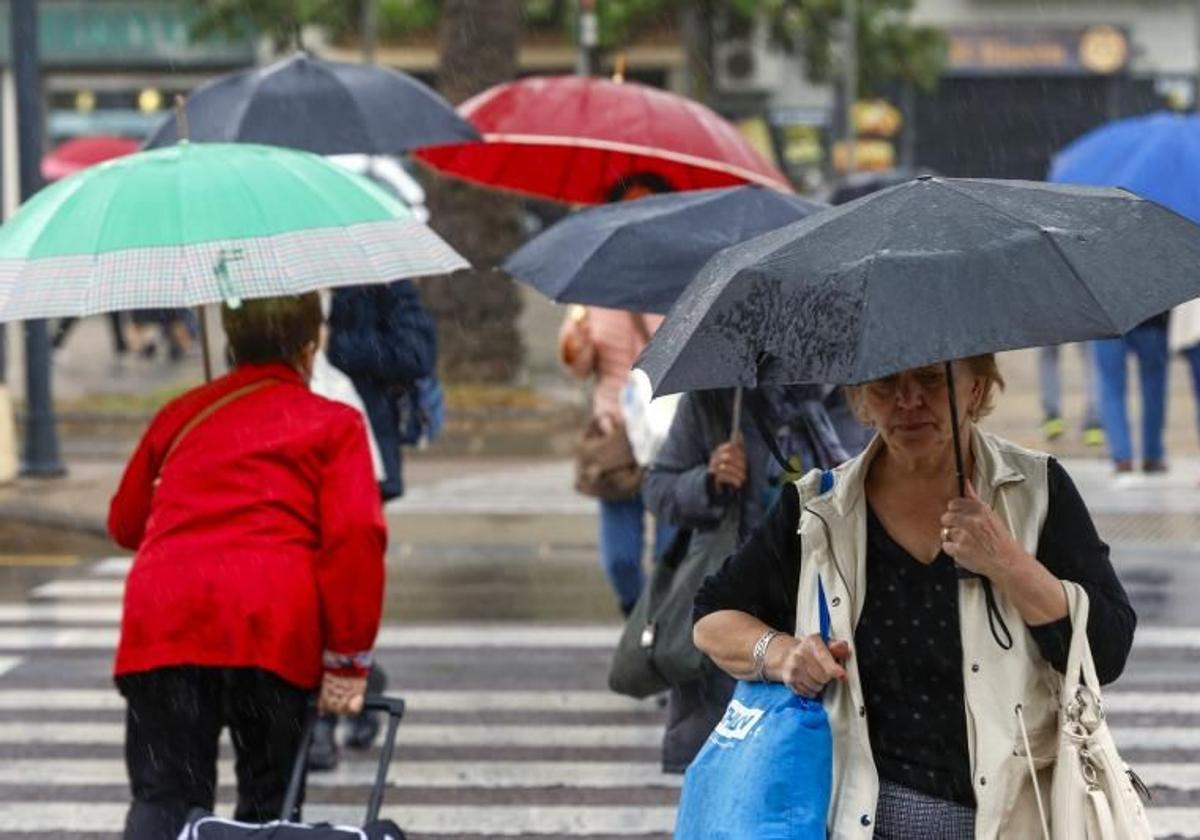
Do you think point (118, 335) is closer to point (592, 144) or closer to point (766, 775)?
point (592, 144)

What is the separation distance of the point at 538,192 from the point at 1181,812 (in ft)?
12.2

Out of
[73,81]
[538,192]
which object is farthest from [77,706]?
[73,81]

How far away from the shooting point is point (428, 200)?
65.5 ft

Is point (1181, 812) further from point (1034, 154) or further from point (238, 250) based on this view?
point (1034, 154)

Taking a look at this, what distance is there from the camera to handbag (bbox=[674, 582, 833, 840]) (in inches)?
137

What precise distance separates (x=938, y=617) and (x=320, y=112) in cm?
491

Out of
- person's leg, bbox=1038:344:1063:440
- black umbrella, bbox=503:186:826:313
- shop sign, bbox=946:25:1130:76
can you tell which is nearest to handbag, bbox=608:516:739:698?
black umbrella, bbox=503:186:826:313

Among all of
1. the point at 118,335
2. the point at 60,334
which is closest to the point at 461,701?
the point at 60,334

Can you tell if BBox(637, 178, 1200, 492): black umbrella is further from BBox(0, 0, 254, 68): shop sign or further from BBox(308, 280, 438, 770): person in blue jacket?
BBox(0, 0, 254, 68): shop sign

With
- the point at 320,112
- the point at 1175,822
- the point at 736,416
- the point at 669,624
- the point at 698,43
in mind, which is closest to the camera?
the point at 669,624

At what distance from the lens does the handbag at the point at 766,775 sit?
137 inches

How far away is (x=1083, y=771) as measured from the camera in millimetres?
3463

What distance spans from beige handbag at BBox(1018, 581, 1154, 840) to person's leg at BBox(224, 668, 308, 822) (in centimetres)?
192

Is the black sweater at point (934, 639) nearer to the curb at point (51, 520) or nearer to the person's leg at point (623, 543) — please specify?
the person's leg at point (623, 543)
